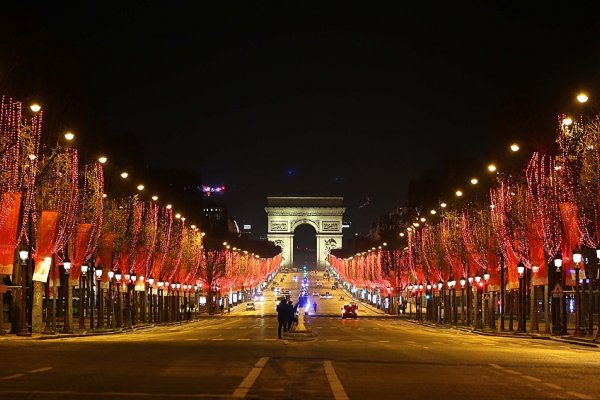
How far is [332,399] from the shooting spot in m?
18.7

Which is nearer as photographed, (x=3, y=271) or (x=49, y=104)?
(x=3, y=271)

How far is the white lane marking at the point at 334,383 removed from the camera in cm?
1919

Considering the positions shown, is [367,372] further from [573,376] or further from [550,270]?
[550,270]

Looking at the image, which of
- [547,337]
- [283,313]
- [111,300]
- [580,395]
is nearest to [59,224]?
[283,313]

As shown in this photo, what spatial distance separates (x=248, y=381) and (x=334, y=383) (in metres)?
1.66

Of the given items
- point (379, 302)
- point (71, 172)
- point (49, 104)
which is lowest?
point (379, 302)

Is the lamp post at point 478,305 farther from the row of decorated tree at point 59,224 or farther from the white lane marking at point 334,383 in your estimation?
the white lane marking at point 334,383

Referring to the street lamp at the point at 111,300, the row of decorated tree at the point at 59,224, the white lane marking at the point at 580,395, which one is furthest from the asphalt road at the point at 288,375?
the street lamp at the point at 111,300

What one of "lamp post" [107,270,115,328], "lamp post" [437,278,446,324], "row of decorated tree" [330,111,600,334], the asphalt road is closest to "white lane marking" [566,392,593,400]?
the asphalt road

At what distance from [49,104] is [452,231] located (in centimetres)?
3682

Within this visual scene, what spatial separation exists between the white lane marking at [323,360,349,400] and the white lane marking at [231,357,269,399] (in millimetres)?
1484

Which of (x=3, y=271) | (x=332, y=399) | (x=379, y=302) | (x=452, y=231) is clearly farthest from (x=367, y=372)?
(x=379, y=302)

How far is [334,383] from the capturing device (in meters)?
21.8

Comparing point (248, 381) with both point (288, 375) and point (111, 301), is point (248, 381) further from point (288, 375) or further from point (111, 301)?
point (111, 301)
